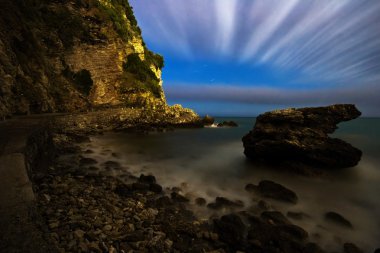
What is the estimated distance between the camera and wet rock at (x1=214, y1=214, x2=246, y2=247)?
19.3ft

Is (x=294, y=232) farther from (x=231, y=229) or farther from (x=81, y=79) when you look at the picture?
(x=81, y=79)

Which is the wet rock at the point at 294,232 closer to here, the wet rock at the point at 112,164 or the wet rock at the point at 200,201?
the wet rock at the point at 200,201

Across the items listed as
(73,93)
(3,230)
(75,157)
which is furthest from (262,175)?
(73,93)

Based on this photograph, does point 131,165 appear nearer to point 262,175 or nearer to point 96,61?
point 262,175

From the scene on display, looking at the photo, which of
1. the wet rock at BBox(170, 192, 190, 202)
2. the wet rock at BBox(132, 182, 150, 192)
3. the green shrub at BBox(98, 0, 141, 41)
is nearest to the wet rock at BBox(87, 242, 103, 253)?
the wet rock at BBox(170, 192, 190, 202)

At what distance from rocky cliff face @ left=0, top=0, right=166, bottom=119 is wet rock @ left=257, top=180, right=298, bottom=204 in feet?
47.1

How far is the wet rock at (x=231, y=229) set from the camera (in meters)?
5.89

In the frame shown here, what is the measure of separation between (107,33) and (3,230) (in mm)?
37773

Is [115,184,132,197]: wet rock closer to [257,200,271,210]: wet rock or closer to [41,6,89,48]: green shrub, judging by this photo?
[257,200,271,210]: wet rock

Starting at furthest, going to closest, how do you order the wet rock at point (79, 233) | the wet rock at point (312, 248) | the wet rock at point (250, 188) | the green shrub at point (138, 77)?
the green shrub at point (138, 77), the wet rock at point (250, 188), the wet rock at point (312, 248), the wet rock at point (79, 233)

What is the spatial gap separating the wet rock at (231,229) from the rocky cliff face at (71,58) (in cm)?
1410

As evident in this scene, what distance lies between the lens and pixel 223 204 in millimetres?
8023

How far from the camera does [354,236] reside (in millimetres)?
6824

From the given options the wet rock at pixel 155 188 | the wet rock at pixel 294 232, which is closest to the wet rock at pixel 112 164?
the wet rock at pixel 155 188
